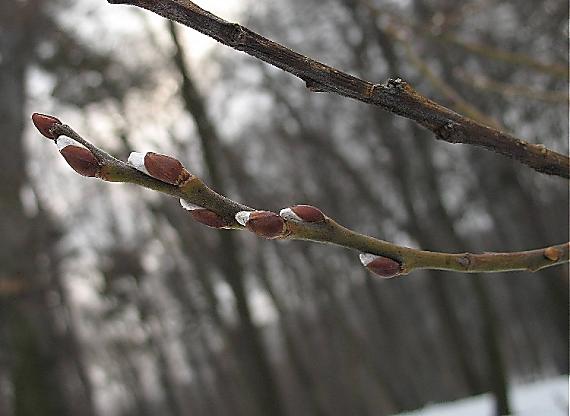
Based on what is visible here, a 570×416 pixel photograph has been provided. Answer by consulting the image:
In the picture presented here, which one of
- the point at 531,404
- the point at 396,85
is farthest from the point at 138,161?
the point at 531,404

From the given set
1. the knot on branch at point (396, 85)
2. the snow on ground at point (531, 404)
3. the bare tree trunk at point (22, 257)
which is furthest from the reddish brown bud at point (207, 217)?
the bare tree trunk at point (22, 257)

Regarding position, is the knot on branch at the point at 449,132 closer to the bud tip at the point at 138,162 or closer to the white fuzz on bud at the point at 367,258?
the white fuzz on bud at the point at 367,258

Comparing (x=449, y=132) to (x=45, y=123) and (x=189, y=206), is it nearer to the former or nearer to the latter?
(x=189, y=206)

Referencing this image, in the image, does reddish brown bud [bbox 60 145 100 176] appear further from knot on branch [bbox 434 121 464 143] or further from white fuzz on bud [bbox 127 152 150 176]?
knot on branch [bbox 434 121 464 143]

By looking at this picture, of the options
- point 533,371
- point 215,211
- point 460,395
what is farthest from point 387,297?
point 215,211

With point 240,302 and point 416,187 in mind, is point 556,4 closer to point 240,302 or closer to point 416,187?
point 240,302

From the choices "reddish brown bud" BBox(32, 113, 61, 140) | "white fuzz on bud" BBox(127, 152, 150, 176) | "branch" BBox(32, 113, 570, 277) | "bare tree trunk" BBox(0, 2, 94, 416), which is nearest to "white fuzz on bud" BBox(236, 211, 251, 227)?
"branch" BBox(32, 113, 570, 277)
